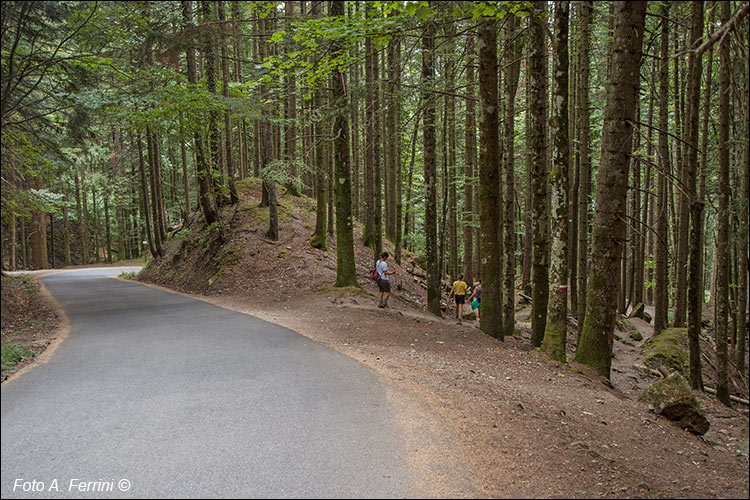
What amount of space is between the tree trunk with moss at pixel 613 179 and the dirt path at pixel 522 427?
3.68 feet

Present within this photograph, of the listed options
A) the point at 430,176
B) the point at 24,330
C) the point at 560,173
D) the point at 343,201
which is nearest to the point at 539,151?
the point at 560,173

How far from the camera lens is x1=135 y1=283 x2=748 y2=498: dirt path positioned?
4.10 m

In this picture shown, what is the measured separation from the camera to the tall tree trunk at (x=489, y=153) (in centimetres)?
979

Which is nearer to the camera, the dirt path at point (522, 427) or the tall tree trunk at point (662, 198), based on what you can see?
the dirt path at point (522, 427)

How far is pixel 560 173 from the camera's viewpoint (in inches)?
344

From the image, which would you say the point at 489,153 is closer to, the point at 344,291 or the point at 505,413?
the point at 505,413

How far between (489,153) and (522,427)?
654 centimetres

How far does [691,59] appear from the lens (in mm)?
9352

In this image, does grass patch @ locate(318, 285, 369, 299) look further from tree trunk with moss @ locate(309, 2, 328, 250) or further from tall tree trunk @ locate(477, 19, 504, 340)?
tall tree trunk @ locate(477, 19, 504, 340)

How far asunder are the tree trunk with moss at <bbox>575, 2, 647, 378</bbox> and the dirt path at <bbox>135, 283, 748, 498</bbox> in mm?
1121

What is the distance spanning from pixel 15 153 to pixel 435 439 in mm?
11322

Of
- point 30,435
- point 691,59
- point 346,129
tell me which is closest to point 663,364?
point 691,59

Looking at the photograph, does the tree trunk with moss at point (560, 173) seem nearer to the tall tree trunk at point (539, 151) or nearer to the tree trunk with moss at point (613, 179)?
the tall tree trunk at point (539, 151)

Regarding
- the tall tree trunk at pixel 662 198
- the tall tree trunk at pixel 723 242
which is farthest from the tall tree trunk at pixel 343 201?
the tall tree trunk at pixel 723 242
